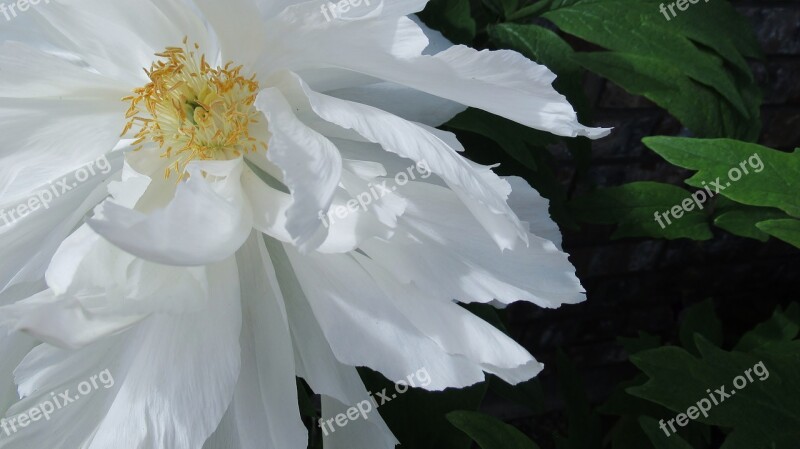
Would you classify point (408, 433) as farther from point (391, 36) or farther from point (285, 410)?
point (391, 36)

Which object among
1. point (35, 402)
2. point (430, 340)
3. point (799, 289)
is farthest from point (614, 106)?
point (35, 402)

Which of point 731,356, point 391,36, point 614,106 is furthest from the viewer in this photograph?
point 614,106

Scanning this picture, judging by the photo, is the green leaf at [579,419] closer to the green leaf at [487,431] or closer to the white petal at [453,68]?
the green leaf at [487,431]

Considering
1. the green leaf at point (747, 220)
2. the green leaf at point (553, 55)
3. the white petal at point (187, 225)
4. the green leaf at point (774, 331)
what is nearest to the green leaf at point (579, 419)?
the green leaf at point (774, 331)

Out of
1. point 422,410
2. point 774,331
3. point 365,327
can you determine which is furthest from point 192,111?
point 774,331

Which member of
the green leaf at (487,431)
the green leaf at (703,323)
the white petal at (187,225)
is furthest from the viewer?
the green leaf at (703,323)
